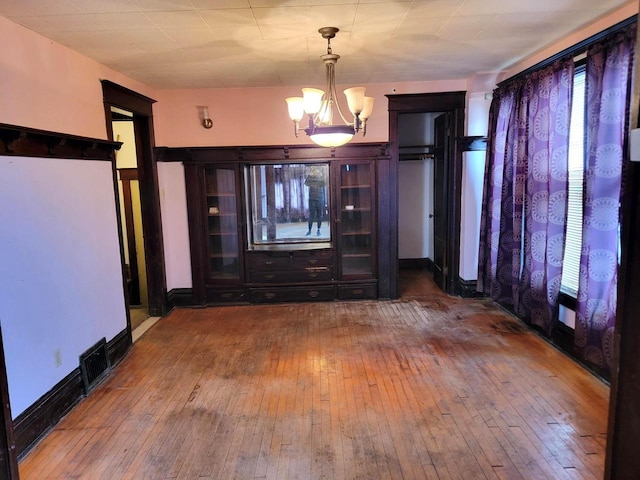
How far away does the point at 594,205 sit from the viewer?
9.39ft

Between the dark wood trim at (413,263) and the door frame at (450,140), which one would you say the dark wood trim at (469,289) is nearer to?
the door frame at (450,140)

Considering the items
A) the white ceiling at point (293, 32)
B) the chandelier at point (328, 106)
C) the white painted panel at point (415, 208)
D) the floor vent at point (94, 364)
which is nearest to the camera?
the white ceiling at point (293, 32)

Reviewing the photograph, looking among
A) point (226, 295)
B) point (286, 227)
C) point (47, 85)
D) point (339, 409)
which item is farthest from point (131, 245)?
point (339, 409)

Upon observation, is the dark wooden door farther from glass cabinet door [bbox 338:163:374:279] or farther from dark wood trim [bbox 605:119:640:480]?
dark wood trim [bbox 605:119:640:480]

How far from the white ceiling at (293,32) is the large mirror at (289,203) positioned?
1.19 metres

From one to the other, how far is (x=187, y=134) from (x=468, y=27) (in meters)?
3.29

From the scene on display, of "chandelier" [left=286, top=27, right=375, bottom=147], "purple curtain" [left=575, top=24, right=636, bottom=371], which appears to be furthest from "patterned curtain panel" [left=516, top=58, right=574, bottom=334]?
"chandelier" [left=286, top=27, right=375, bottom=147]

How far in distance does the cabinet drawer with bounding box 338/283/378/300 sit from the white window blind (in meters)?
2.23

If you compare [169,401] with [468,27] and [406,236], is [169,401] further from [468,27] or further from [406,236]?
[406,236]

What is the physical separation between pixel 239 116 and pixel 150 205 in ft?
4.79

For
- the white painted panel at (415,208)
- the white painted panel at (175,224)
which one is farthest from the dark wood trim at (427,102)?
the white painted panel at (175,224)

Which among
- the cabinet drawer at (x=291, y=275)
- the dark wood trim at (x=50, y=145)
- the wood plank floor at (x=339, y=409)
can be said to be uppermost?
the dark wood trim at (x=50, y=145)

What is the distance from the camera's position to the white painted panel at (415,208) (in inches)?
255

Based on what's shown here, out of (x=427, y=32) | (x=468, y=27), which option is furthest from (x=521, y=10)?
(x=427, y=32)
